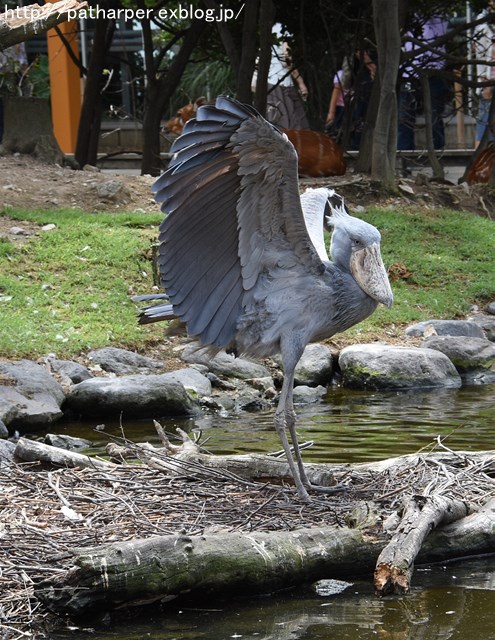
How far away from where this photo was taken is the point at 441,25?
1619cm

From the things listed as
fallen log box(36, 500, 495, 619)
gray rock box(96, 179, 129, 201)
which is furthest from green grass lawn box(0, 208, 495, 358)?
fallen log box(36, 500, 495, 619)

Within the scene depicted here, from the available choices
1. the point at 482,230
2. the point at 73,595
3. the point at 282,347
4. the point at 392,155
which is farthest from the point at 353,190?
the point at 73,595

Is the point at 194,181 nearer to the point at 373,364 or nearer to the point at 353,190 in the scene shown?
the point at 373,364

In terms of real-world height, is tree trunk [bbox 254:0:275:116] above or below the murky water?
above

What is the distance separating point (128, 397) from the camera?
26.7 feet

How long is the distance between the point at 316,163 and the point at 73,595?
401 inches

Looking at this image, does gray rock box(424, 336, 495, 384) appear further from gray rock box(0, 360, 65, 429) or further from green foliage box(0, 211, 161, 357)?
gray rock box(0, 360, 65, 429)

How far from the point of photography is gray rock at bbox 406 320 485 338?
1023 cm

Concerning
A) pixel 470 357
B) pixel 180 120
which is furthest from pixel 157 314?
pixel 180 120

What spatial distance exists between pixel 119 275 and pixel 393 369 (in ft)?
9.07

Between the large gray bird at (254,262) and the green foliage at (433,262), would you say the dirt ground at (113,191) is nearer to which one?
the green foliage at (433,262)

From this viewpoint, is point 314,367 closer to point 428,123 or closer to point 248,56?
point 248,56

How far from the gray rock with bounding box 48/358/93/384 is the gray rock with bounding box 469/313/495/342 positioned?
3863 mm

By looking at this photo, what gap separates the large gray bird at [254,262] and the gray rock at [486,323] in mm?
5109
